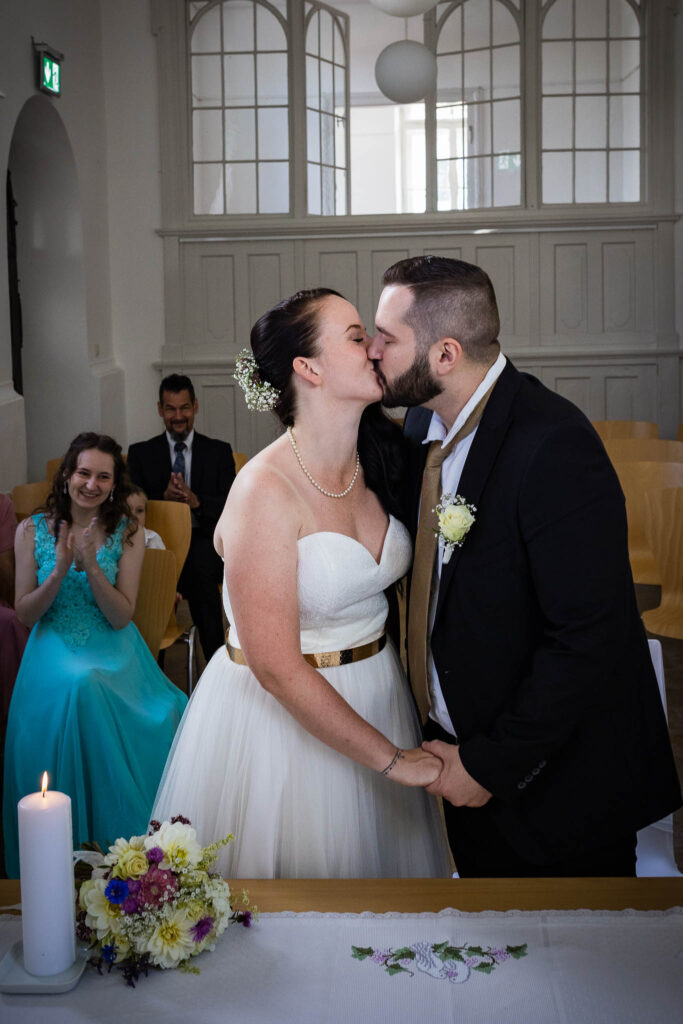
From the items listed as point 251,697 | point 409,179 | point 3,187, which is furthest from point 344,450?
point 409,179

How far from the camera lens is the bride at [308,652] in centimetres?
193

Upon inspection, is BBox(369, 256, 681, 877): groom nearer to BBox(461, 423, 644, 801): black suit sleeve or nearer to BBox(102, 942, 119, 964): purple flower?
BBox(461, 423, 644, 801): black suit sleeve

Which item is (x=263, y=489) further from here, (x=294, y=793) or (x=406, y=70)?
(x=406, y=70)

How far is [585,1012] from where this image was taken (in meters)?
1.25

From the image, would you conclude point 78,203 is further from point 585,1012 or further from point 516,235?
point 585,1012

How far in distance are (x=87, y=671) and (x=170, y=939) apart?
2188 mm

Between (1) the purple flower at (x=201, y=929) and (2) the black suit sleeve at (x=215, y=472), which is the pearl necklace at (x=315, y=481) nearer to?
(1) the purple flower at (x=201, y=929)

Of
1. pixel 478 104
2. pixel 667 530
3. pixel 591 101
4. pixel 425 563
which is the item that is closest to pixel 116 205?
pixel 478 104

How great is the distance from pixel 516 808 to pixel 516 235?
7991 mm

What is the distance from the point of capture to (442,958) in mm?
1350

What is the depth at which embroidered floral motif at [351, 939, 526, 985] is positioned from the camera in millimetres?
1323

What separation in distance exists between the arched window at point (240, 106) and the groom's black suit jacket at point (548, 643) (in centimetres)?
792

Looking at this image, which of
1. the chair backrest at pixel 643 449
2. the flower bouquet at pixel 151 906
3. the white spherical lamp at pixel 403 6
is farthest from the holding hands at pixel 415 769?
the white spherical lamp at pixel 403 6

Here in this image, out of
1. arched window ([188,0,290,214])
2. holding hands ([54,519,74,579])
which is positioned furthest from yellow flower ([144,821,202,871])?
arched window ([188,0,290,214])
